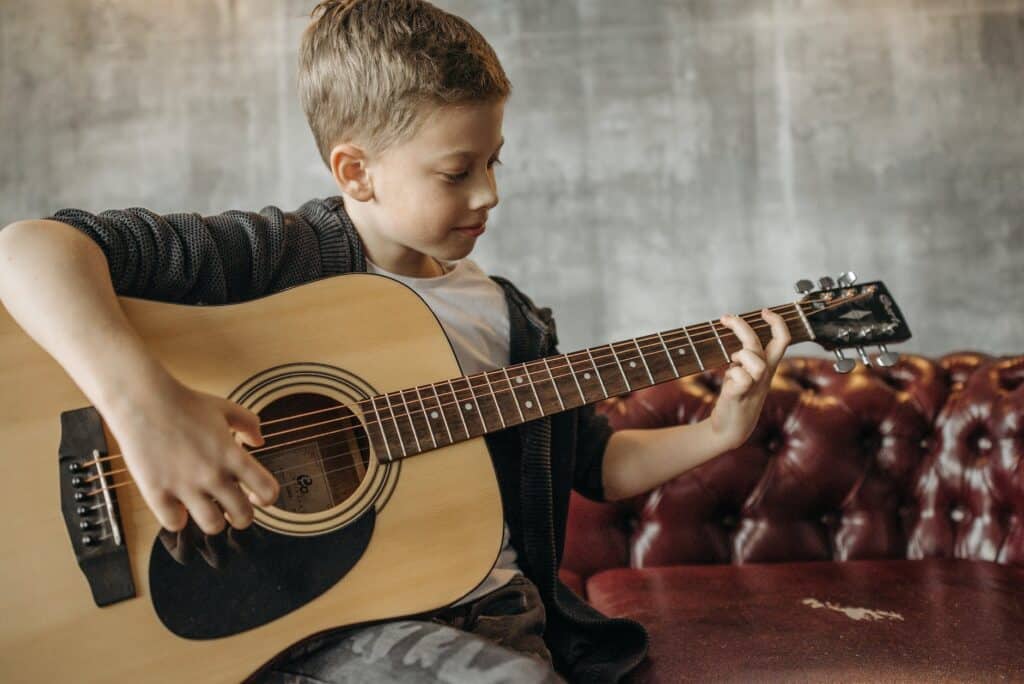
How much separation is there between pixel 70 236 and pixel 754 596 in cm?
115

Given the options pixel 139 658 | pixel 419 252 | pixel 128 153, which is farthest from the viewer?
pixel 128 153

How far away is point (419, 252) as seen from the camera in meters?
1.18

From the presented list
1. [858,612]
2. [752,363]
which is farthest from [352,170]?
[858,612]

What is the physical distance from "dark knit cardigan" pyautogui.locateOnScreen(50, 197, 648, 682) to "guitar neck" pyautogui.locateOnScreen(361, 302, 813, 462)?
0.16m

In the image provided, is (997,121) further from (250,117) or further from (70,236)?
(70,236)

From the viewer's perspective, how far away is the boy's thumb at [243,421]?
30.8 inches

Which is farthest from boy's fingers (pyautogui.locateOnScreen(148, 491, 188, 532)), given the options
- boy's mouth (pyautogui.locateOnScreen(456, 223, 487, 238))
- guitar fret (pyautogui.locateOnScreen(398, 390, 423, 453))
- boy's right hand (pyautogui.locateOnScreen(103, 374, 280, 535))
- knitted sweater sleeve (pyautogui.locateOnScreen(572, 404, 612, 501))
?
knitted sweater sleeve (pyautogui.locateOnScreen(572, 404, 612, 501))

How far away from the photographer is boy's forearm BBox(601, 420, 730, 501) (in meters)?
1.19

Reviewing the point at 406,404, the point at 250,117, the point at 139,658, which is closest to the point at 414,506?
the point at 406,404

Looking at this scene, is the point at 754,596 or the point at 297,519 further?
the point at 754,596

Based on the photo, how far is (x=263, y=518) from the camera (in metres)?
0.84

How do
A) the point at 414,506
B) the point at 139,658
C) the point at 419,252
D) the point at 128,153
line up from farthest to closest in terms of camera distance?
the point at 128,153 < the point at 419,252 < the point at 414,506 < the point at 139,658

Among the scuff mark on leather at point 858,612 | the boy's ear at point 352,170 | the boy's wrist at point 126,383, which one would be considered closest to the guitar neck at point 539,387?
the boy's wrist at point 126,383

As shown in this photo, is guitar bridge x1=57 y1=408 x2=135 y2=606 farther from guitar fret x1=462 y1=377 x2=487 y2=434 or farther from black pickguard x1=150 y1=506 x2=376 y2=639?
guitar fret x1=462 y1=377 x2=487 y2=434
